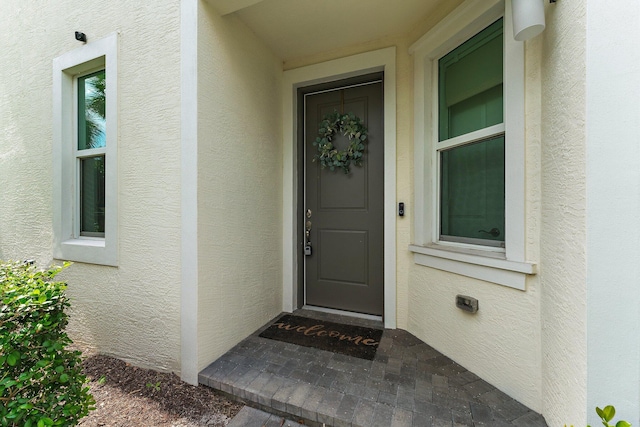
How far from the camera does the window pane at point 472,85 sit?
170 cm

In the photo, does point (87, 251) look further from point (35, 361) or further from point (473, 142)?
point (473, 142)

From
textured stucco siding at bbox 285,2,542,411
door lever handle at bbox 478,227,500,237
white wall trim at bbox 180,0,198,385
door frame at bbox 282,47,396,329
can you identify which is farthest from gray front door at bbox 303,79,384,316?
white wall trim at bbox 180,0,198,385

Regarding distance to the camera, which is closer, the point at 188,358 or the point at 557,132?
the point at 557,132

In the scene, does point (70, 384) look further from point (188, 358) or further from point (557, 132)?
point (557, 132)

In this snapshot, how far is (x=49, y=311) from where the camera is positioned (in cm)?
124

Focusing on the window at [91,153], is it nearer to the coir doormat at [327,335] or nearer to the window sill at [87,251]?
the window sill at [87,251]

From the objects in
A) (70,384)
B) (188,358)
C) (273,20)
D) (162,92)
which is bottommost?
(188,358)

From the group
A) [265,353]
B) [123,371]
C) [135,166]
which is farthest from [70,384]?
[135,166]

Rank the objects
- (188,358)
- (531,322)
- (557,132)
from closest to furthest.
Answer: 1. (557,132)
2. (531,322)
3. (188,358)

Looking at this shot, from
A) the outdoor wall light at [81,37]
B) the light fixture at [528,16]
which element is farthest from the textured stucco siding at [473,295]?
the outdoor wall light at [81,37]

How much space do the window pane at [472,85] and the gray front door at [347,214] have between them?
0.61 meters

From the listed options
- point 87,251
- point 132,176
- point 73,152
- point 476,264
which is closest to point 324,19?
point 132,176

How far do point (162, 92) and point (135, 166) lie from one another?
1.96 ft

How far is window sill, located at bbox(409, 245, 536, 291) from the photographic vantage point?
146cm
